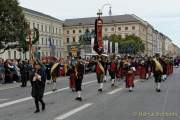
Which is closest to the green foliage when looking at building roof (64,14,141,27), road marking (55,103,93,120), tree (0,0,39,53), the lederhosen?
building roof (64,14,141,27)

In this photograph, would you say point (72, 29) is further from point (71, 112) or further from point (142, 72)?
point (71, 112)

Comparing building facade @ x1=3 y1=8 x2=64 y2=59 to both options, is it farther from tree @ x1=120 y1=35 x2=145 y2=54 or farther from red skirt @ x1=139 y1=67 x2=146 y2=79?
red skirt @ x1=139 y1=67 x2=146 y2=79

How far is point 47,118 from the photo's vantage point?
11.8 metres

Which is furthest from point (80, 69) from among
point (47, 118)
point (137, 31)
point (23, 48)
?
point (137, 31)

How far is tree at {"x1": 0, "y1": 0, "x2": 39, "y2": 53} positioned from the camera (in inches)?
1981

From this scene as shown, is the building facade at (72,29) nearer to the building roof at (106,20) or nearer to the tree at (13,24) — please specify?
the building roof at (106,20)

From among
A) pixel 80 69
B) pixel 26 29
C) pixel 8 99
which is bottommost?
pixel 8 99

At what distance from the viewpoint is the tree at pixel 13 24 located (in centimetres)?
5031

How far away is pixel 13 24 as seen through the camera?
51562mm

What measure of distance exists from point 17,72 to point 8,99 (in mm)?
11212

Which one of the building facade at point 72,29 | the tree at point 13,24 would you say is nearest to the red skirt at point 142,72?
the tree at point 13,24

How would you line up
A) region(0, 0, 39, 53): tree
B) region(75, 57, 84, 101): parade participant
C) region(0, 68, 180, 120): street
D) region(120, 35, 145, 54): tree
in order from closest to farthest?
region(0, 68, 180, 120): street, region(75, 57, 84, 101): parade participant, region(0, 0, 39, 53): tree, region(120, 35, 145, 54): tree

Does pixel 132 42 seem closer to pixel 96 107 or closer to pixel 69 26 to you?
pixel 69 26

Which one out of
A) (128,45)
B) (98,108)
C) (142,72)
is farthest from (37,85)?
(128,45)
